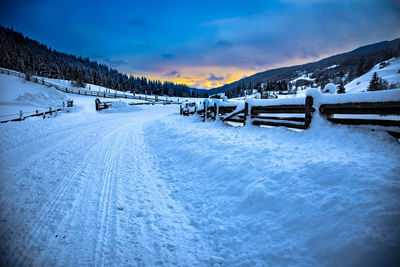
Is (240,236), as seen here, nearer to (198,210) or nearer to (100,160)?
(198,210)

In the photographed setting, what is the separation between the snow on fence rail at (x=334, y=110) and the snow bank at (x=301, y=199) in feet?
1.27

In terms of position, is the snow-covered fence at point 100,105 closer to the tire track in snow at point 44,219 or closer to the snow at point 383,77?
the tire track in snow at point 44,219

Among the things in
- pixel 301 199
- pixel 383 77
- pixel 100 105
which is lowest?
pixel 301 199

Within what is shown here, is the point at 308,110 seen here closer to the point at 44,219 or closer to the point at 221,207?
the point at 221,207

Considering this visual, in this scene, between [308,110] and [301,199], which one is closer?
[301,199]

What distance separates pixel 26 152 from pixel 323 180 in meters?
8.77

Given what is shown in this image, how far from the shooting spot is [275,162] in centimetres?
397

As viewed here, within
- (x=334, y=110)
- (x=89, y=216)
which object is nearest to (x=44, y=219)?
(x=89, y=216)

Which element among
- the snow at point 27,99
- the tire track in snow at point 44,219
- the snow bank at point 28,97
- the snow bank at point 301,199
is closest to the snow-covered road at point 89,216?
the tire track in snow at point 44,219

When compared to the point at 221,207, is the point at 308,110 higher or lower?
higher

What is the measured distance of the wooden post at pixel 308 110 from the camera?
5.65 m

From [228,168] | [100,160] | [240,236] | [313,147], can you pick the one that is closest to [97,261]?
[240,236]

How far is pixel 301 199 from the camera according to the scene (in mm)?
2762

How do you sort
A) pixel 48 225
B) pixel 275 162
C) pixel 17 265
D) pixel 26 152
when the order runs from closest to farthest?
pixel 17 265
pixel 48 225
pixel 275 162
pixel 26 152
